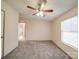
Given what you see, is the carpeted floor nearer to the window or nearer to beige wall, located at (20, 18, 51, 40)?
the window

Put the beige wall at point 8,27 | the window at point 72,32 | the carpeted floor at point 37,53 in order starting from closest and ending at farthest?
the window at point 72,32, the carpeted floor at point 37,53, the beige wall at point 8,27

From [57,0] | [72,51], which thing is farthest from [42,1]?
[72,51]

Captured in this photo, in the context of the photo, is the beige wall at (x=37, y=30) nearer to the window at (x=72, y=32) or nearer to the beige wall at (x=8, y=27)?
the beige wall at (x=8, y=27)

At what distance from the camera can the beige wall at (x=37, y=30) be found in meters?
11.8

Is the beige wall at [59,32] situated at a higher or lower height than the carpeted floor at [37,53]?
higher

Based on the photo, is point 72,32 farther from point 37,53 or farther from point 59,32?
point 59,32

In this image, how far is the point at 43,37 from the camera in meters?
11.9

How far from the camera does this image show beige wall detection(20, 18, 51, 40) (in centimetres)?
1176

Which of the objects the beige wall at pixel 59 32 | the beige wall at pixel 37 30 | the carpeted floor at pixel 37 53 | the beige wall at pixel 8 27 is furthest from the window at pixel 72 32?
the beige wall at pixel 37 30

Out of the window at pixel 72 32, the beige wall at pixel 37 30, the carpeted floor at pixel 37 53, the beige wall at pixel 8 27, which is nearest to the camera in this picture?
the window at pixel 72 32

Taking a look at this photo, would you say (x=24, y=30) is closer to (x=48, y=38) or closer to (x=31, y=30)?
(x=31, y=30)

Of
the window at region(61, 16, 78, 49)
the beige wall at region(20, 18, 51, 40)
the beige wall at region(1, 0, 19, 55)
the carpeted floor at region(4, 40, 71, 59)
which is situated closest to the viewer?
the window at region(61, 16, 78, 49)

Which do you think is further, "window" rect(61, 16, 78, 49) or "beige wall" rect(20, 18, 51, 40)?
"beige wall" rect(20, 18, 51, 40)

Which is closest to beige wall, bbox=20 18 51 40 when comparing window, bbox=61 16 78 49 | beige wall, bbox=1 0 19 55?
beige wall, bbox=1 0 19 55
